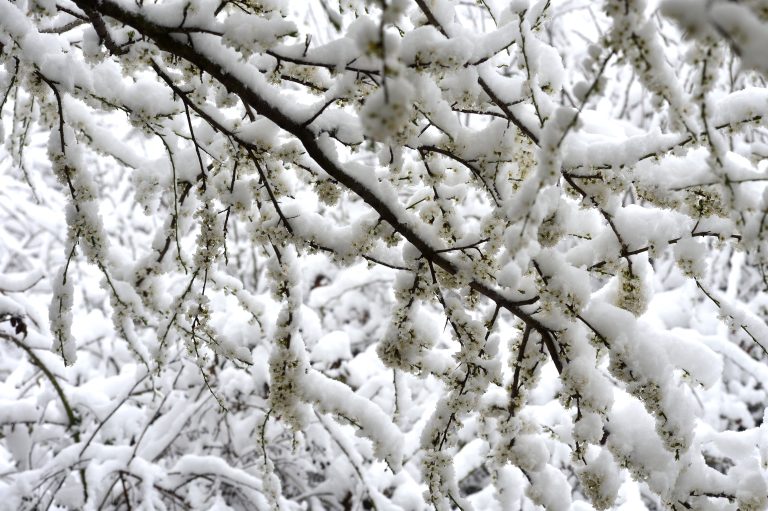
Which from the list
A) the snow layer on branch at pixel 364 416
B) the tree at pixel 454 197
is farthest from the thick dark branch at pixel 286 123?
the snow layer on branch at pixel 364 416

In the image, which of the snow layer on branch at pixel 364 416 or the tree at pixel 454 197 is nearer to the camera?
the tree at pixel 454 197

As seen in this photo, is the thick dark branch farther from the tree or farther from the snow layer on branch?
the snow layer on branch

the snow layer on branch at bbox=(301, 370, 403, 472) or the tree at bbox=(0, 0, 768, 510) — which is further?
the snow layer on branch at bbox=(301, 370, 403, 472)

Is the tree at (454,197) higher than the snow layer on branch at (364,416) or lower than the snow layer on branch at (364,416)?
higher

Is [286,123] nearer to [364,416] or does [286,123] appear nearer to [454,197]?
[454,197]

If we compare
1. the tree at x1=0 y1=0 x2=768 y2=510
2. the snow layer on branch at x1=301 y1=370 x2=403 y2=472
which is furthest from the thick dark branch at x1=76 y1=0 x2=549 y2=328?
the snow layer on branch at x1=301 y1=370 x2=403 y2=472

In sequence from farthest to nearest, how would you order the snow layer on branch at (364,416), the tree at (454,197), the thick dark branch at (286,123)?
the snow layer on branch at (364,416) < the thick dark branch at (286,123) < the tree at (454,197)

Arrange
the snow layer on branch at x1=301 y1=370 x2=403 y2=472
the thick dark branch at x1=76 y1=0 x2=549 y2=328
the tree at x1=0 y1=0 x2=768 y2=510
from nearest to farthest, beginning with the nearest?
1. the tree at x1=0 y1=0 x2=768 y2=510
2. the thick dark branch at x1=76 y1=0 x2=549 y2=328
3. the snow layer on branch at x1=301 y1=370 x2=403 y2=472

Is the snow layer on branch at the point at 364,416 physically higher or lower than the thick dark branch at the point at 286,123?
lower

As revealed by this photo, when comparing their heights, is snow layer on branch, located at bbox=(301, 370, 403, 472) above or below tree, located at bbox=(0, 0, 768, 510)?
below

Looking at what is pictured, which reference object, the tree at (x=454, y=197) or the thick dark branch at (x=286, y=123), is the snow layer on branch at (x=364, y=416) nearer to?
the tree at (x=454, y=197)

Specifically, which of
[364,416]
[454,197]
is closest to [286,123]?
[454,197]

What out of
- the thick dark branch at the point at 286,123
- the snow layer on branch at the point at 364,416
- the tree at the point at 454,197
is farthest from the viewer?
the snow layer on branch at the point at 364,416

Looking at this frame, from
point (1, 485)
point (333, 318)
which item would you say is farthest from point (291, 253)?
point (333, 318)
